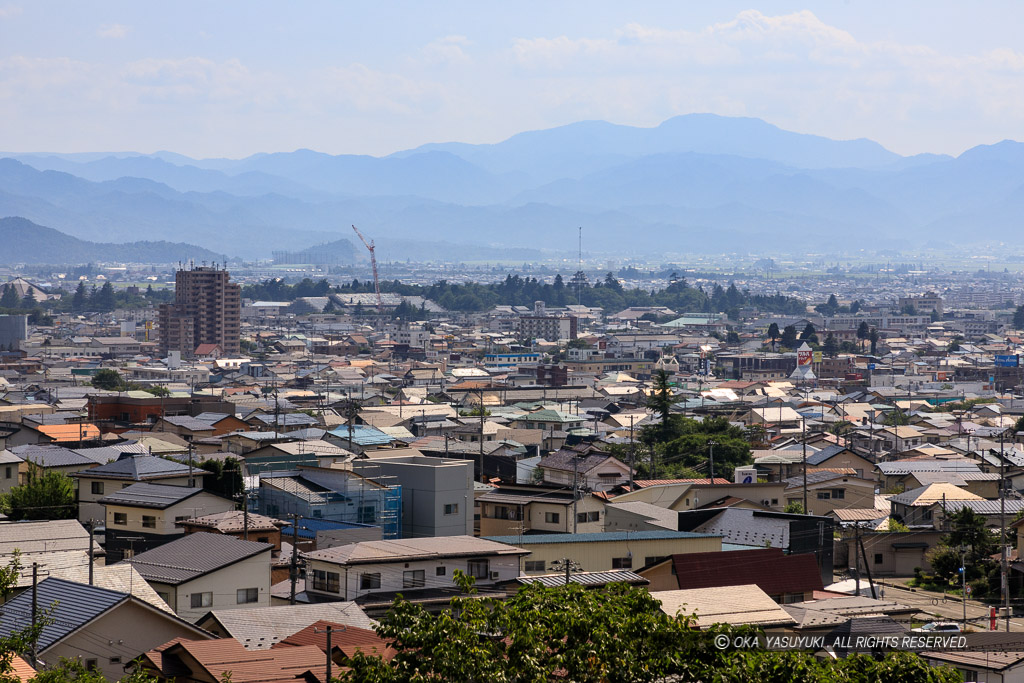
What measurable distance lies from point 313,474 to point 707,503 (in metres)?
5.33

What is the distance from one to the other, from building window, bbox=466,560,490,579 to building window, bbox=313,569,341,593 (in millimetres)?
1201

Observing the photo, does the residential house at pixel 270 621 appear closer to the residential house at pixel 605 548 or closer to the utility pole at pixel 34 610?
the utility pole at pixel 34 610

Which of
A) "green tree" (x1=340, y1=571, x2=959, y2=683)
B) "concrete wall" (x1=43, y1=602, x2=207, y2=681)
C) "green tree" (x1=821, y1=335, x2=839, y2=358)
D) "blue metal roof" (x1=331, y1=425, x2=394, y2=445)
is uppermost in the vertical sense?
"green tree" (x1=340, y1=571, x2=959, y2=683)

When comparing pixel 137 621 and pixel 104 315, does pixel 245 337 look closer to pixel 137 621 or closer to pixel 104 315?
pixel 104 315

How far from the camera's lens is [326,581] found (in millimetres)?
12266

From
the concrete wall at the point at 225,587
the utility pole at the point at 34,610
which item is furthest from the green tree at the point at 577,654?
the concrete wall at the point at 225,587

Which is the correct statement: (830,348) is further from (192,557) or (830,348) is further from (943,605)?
(192,557)

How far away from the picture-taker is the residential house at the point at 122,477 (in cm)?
1694

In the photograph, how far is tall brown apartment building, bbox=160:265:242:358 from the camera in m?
71.8

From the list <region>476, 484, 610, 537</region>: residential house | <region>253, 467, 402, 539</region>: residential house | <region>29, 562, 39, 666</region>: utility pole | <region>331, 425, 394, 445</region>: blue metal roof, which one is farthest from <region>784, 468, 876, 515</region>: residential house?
<region>29, 562, 39, 666</region>: utility pole

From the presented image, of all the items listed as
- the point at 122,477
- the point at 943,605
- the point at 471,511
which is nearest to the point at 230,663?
the point at 471,511

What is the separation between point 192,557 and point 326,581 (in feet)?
3.89

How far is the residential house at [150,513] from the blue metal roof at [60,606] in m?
3.76

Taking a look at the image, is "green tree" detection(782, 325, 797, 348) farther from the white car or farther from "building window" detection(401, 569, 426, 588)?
"building window" detection(401, 569, 426, 588)
